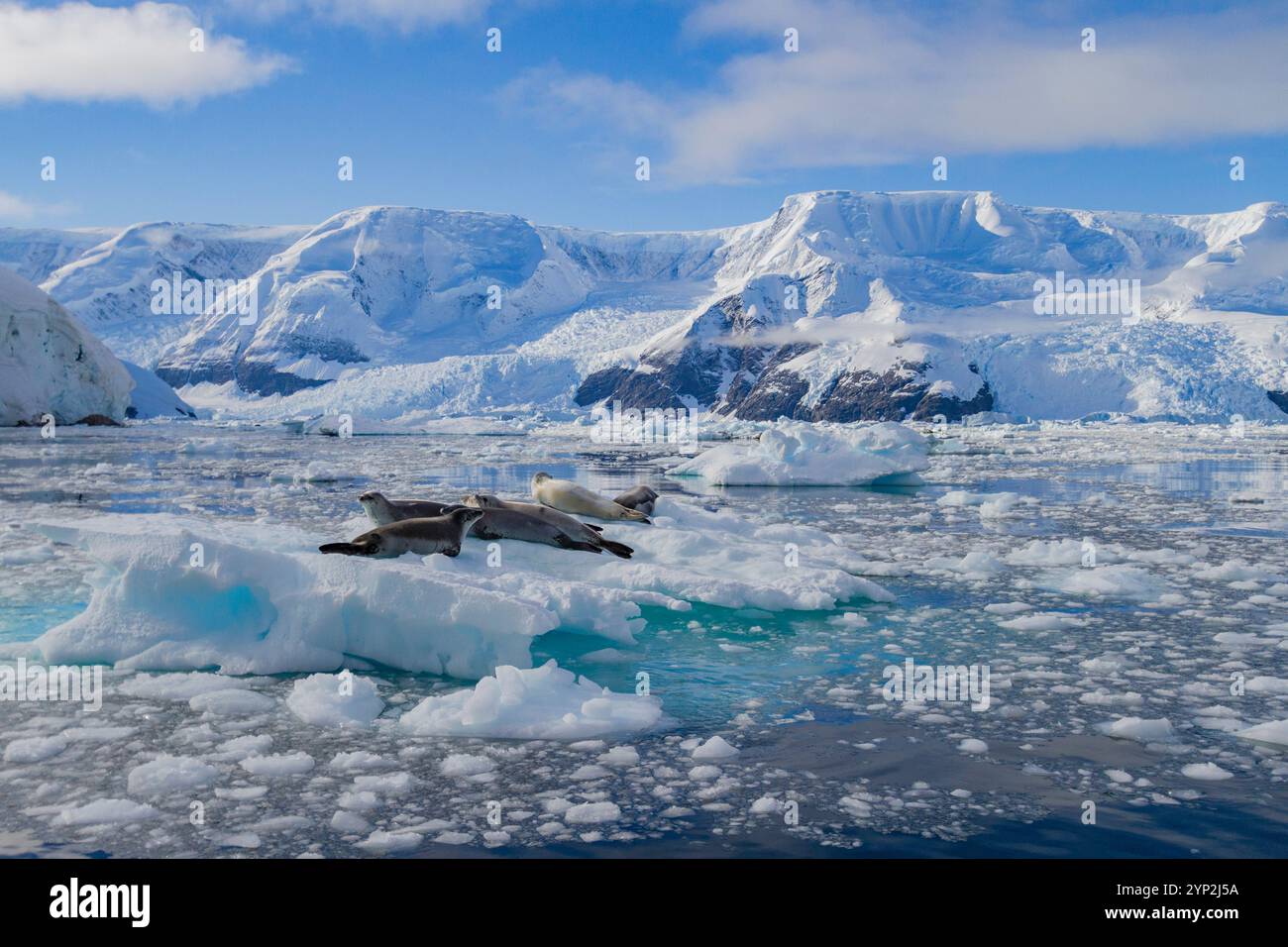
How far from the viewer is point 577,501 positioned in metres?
9.81

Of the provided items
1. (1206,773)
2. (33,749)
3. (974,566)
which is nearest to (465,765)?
(33,749)

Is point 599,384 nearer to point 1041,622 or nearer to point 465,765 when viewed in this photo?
point 1041,622

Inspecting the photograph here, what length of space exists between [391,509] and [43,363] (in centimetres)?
4537

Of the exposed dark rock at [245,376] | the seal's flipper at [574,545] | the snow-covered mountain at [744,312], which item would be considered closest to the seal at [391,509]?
the seal's flipper at [574,545]

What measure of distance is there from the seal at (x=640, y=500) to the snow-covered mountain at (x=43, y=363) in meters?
42.5

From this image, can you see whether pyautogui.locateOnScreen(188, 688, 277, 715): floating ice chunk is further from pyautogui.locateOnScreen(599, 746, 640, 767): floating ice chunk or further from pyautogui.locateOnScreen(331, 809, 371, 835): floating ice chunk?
pyautogui.locateOnScreen(599, 746, 640, 767): floating ice chunk

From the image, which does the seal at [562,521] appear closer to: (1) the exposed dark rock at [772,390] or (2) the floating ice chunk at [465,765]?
(2) the floating ice chunk at [465,765]

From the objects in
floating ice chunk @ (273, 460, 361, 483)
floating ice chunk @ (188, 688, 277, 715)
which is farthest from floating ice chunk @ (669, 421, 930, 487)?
floating ice chunk @ (188, 688, 277, 715)

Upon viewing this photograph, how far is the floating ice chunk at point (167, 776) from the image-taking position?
3.85 m

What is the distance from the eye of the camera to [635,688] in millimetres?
5324

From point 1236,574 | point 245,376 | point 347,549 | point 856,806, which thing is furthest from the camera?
point 245,376

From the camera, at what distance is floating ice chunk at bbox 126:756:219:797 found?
3.85 metres

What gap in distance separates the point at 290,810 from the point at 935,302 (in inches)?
4488
